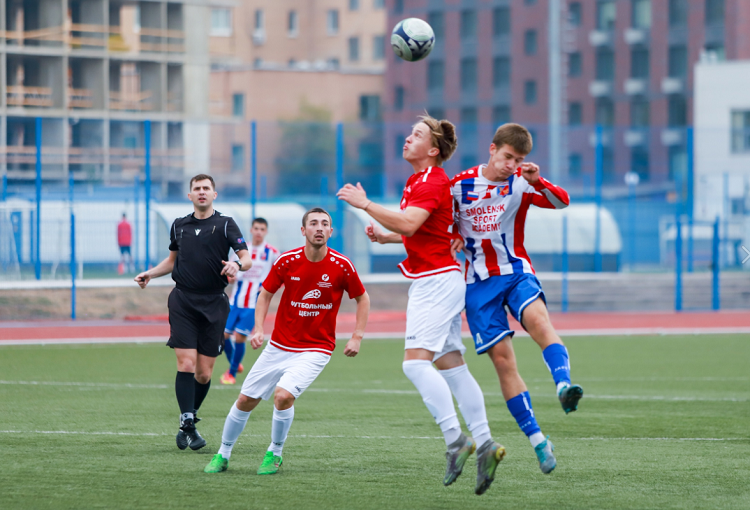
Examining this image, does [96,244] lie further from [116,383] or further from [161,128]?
[161,128]

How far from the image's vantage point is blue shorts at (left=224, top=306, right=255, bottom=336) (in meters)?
12.4

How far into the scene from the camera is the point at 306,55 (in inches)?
3546

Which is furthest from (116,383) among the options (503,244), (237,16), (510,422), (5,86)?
(237,16)

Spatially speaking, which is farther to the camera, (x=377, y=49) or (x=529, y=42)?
(x=377, y=49)

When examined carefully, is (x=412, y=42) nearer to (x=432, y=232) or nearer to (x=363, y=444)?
(x=432, y=232)

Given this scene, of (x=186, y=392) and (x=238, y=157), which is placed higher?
(x=238, y=157)

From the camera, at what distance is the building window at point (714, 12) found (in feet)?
204

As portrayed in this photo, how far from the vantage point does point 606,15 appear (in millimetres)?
67688

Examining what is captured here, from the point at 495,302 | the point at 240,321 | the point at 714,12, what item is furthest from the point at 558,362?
the point at 714,12

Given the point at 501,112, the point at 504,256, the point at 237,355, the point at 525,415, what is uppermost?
the point at 501,112

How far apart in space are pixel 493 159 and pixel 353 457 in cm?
237

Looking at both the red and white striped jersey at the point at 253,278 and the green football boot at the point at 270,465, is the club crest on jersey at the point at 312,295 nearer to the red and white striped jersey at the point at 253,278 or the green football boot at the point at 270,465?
the green football boot at the point at 270,465

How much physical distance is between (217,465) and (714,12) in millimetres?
61943

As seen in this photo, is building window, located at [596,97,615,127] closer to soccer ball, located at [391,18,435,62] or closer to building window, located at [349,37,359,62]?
building window, located at [349,37,359,62]
